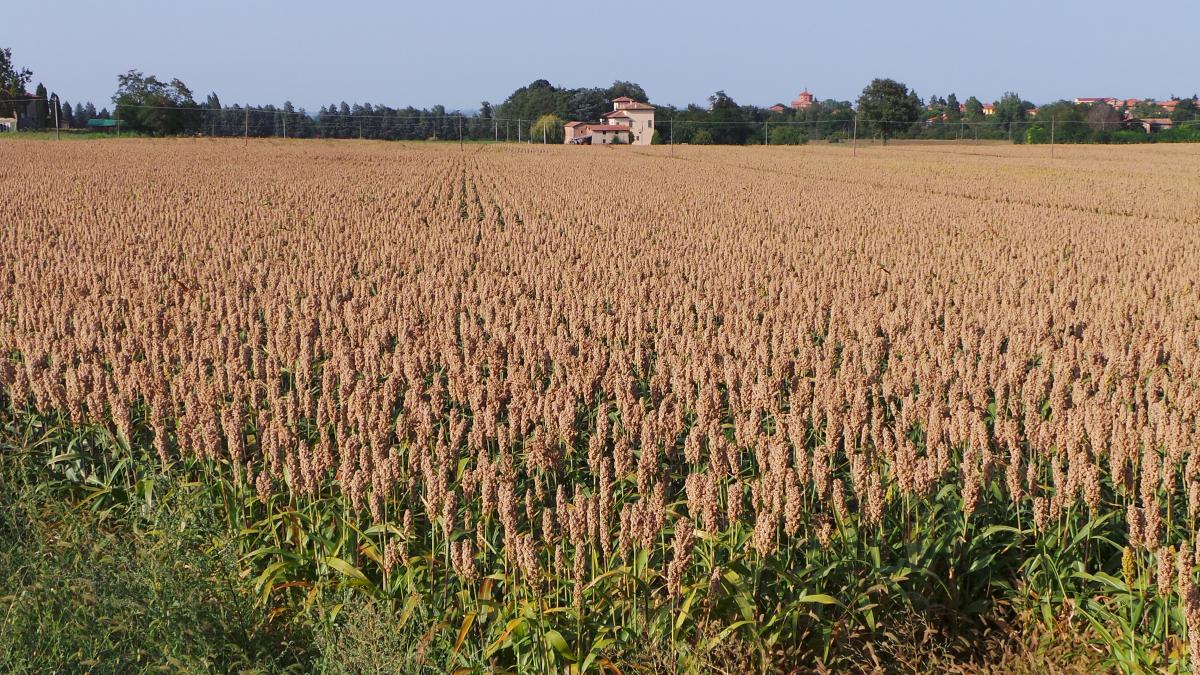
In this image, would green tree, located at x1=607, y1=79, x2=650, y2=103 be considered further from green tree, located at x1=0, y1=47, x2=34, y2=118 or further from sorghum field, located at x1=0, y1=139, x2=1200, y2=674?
sorghum field, located at x1=0, y1=139, x2=1200, y2=674

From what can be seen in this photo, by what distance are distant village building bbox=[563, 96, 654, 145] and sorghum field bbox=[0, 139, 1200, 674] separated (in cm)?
8124

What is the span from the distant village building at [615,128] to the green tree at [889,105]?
18961 millimetres

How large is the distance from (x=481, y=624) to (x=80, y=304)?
706 centimetres

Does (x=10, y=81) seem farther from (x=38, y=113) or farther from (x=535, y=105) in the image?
(x=535, y=105)

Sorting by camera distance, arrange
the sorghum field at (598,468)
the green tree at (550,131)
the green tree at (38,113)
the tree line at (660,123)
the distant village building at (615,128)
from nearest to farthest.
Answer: the sorghum field at (598,468) → the tree line at (660,123) → the green tree at (38,113) → the green tree at (550,131) → the distant village building at (615,128)

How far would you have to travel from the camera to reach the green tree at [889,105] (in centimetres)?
7762

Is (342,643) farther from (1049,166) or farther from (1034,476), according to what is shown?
(1049,166)

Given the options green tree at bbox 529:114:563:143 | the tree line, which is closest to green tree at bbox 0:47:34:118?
the tree line

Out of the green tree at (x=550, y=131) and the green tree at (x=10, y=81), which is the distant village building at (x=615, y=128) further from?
the green tree at (x=10, y=81)

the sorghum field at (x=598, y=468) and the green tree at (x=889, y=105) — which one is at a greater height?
the green tree at (x=889, y=105)

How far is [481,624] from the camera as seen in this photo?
4242 millimetres

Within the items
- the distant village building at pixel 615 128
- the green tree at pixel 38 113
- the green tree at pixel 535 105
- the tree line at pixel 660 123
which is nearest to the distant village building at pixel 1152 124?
the tree line at pixel 660 123

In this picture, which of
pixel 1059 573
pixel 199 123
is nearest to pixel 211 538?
pixel 1059 573

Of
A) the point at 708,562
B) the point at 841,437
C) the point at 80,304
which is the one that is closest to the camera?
the point at 708,562
